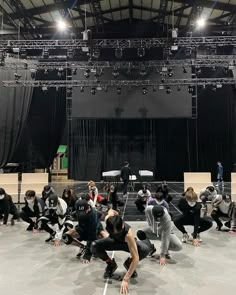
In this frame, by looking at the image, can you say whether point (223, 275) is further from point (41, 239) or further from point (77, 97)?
point (77, 97)

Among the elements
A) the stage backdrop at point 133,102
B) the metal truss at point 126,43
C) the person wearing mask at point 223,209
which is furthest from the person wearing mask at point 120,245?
the stage backdrop at point 133,102

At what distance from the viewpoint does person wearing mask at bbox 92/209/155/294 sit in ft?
10.2

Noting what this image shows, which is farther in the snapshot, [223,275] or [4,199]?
[4,199]

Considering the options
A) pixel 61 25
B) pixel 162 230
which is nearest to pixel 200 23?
pixel 61 25

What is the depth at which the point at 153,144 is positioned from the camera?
18328mm

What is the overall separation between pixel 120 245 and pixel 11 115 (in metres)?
14.0

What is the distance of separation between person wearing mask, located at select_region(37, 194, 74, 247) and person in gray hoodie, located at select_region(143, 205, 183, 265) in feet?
4.48

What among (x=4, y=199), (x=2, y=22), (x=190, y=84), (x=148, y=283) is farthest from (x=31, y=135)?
(x=148, y=283)

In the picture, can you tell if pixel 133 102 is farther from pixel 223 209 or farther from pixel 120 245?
pixel 120 245

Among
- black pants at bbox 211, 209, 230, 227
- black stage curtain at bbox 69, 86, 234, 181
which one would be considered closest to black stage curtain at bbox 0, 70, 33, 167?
black stage curtain at bbox 69, 86, 234, 181

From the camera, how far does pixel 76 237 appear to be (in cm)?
429

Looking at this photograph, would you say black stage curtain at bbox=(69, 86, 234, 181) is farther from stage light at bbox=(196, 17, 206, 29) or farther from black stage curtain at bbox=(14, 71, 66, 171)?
stage light at bbox=(196, 17, 206, 29)

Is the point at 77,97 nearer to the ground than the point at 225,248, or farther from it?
farther from it

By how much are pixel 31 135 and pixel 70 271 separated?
14.4m
